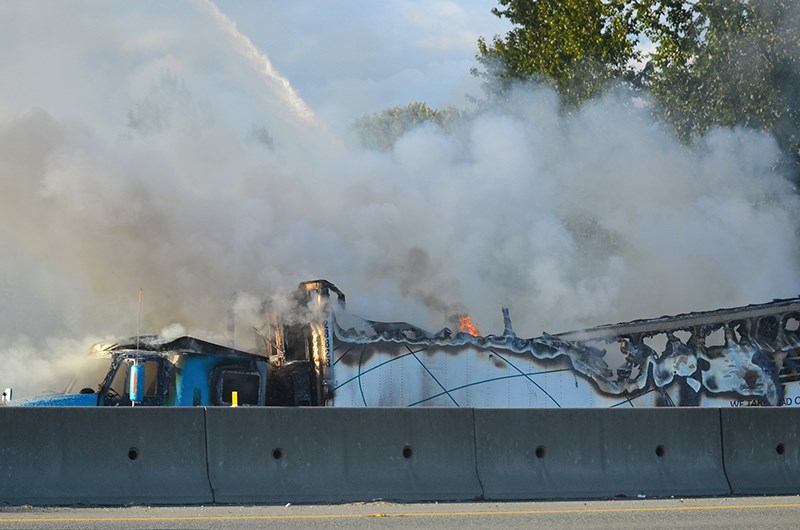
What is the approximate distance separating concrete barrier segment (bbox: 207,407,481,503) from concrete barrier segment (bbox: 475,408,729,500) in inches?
13.6

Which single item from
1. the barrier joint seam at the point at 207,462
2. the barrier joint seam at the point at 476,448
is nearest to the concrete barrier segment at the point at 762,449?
the barrier joint seam at the point at 476,448

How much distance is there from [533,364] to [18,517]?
9.82 metres

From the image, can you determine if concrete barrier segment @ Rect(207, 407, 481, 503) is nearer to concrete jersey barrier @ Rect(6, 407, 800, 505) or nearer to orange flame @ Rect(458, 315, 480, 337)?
concrete jersey barrier @ Rect(6, 407, 800, 505)

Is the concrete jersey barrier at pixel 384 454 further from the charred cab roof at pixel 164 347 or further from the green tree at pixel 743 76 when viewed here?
the green tree at pixel 743 76

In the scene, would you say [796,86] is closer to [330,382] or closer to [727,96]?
[727,96]

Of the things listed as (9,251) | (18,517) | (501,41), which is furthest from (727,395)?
(501,41)

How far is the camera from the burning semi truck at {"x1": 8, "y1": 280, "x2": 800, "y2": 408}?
1510 cm

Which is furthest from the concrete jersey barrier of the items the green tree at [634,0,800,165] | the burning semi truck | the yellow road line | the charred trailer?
the green tree at [634,0,800,165]

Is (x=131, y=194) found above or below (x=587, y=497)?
above

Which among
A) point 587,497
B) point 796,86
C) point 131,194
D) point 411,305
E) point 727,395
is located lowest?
point 587,497

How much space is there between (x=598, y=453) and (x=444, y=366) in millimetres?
5370

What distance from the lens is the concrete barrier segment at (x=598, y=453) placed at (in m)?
12.2

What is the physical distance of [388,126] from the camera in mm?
53812

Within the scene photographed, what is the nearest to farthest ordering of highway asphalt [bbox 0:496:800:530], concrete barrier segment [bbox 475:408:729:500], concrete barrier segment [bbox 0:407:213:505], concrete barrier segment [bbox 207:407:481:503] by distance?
highway asphalt [bbox 0:496:800:530] < concrete barrier segment [bbox 0:407:213:505] < concrete barrier segment [bbox 207:407:481:503] < concrete barrier segment [bbox 475:408:729:500]
